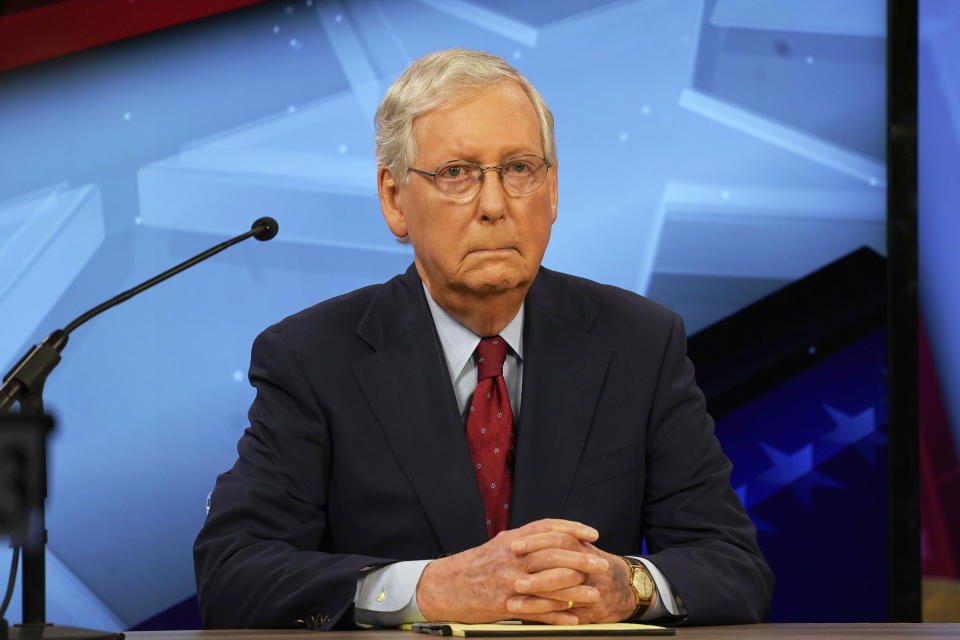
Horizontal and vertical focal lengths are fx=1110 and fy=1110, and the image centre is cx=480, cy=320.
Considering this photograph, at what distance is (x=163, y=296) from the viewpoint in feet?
9.93

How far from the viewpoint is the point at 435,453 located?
1.80 m

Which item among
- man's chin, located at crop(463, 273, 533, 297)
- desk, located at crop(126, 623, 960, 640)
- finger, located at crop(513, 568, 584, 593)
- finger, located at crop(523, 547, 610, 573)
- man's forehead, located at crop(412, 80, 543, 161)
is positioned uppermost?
man's forehead, located at crop(412, 80, 543, 161)

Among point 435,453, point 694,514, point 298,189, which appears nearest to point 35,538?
point 435,453

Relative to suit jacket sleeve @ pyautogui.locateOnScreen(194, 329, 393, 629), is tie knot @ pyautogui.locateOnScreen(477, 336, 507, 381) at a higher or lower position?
higher

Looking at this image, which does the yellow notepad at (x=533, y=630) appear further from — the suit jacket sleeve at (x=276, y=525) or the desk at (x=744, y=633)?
the suit jacket sleeve at (x=276, y=525)

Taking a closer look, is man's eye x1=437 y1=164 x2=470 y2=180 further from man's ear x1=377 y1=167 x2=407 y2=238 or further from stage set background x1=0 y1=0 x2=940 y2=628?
stage set background x1=0 y1=0 x2=940 y2=628

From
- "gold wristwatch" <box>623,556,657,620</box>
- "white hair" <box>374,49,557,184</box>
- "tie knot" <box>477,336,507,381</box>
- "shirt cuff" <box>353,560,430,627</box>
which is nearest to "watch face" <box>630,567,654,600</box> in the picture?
"gold wristwatch" <box>623,556,657,620</box>

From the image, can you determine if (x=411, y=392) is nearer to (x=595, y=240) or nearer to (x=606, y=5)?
(x=595, y=240)

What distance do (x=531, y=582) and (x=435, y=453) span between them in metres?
0.43

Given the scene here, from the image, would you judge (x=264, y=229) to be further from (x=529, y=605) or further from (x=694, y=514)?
(x=694, y=514)

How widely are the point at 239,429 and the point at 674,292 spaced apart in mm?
1287

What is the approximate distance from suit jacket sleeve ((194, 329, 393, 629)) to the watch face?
0.35 meters

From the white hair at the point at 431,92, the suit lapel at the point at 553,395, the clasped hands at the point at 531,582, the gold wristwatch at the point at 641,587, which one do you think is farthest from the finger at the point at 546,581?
the white hair at the point at 431,92

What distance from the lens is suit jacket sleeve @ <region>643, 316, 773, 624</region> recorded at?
1.59 m
